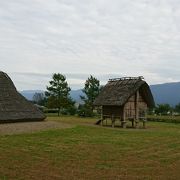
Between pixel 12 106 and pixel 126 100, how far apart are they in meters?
11.9

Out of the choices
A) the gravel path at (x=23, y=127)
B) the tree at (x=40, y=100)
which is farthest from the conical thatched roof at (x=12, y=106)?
the tree at (x=40, y=100)

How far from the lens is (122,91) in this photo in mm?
42000

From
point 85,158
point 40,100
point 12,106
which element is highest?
point 40,100

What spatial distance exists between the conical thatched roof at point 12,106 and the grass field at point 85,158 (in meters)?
6.97

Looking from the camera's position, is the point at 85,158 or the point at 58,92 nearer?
the point at 85,158

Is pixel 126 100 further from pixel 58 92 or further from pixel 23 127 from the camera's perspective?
pixel 58 92

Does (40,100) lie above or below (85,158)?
above

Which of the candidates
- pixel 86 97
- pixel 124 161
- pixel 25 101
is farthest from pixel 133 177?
pixel 86 97

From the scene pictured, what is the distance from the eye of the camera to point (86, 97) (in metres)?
70.8

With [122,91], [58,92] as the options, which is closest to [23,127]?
[122,91]

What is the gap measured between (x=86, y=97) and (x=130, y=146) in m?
47.3

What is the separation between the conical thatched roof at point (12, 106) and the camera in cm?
3350

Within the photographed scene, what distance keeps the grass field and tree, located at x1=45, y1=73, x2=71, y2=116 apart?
3818 centimetres

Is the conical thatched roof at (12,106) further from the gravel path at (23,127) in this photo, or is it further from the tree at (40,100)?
the tree at (40,100)
